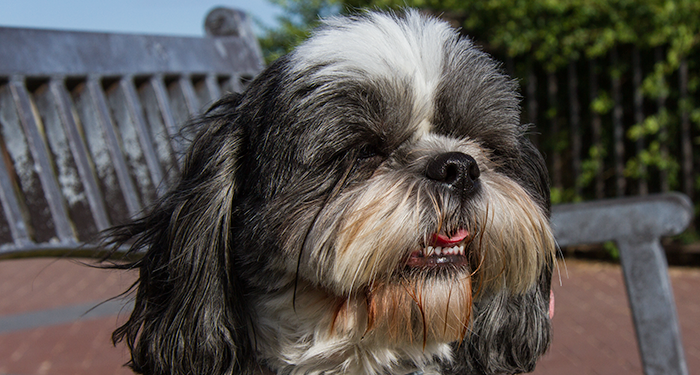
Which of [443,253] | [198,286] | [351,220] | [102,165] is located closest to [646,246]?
[443,253]

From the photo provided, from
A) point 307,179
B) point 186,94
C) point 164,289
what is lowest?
point 164,289

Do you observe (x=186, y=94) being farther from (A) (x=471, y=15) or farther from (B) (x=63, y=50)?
(A) (x=471, y=15)

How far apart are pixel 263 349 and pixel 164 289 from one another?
336 mm

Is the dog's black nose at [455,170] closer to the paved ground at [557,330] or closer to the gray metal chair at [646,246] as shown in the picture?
the gray metal chair at [646,246]

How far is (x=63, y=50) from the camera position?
98.5 inches

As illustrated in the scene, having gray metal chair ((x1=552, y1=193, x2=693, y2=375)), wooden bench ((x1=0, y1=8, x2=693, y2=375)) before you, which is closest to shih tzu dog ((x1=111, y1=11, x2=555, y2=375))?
wooden bench ((x1=0, y1=8, x2=693, y2=375))

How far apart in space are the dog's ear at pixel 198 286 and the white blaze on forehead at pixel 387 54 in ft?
1.07

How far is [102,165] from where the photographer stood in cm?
256

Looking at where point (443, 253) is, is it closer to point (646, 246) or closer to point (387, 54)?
point (387, 54)

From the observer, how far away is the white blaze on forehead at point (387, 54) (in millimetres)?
1654

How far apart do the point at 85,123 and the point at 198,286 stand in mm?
1201

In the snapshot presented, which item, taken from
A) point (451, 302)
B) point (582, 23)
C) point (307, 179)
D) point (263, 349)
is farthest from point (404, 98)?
point (582, 23)

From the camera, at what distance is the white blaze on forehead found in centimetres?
165

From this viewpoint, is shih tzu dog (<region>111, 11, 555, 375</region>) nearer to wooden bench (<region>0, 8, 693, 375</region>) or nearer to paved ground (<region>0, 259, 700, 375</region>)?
wooden bench (<region>0, 8, 693, 375</region>)
